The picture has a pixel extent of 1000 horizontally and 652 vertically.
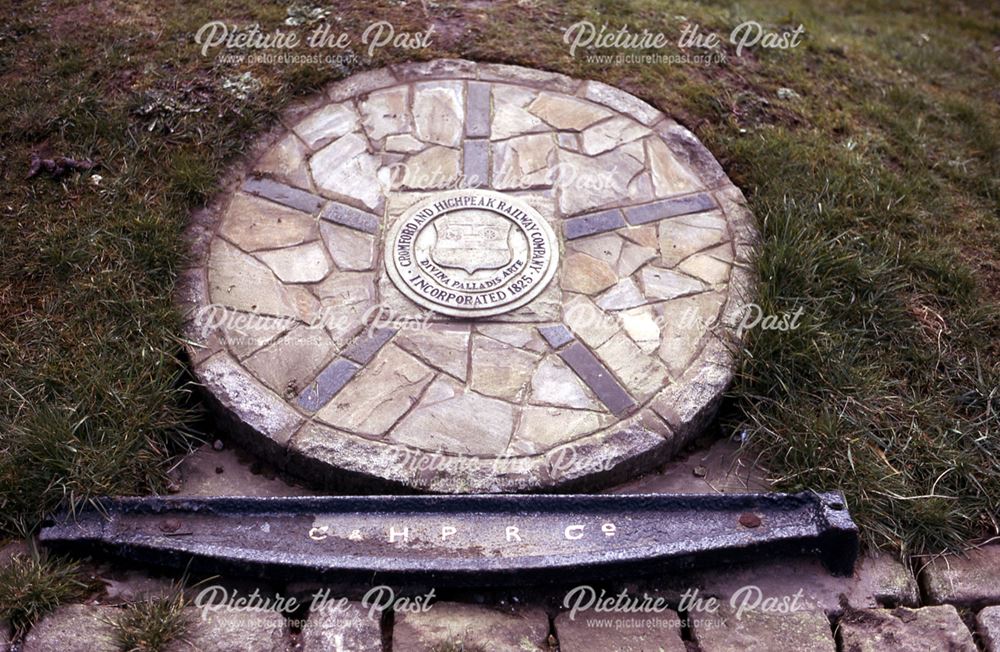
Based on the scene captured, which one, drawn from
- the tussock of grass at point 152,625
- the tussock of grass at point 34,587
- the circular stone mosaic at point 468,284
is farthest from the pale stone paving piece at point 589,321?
the tussock of grass at point 34,587

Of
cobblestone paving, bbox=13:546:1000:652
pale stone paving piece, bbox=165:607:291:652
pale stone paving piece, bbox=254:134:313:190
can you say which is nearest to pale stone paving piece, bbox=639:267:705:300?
cobblestone paving, bbox=13:546:1000:652

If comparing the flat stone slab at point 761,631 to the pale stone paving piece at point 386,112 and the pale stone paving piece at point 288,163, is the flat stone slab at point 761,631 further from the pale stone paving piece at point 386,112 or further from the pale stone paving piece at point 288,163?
the pale stone paving piece at point 386,112

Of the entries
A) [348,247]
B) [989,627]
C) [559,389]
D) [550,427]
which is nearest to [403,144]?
[348,247]

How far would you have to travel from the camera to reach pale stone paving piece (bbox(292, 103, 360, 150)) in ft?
16.4

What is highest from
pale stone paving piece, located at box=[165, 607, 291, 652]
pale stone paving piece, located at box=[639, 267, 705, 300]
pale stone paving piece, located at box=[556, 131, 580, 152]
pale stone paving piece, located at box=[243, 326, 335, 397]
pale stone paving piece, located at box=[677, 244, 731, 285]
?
pale stone paving piece, located at box=[556, 131, 580, 152]

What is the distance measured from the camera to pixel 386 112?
16.9 feet

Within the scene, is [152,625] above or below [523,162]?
below

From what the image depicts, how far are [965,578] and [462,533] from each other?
2049mm

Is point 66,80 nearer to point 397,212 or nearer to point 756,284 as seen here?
point 397,212

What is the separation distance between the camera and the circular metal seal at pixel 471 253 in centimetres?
434

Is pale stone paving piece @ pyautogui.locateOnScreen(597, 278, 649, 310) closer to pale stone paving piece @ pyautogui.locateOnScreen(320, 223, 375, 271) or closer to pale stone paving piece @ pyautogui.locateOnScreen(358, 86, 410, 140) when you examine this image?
pale stone paving piece @ pyautogui.locateOnScreen(320, 223, 375, 271)

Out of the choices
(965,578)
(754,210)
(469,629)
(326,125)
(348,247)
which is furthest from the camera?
(326,125)

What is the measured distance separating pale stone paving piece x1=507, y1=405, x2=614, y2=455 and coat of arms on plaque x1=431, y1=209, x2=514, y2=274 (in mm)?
828

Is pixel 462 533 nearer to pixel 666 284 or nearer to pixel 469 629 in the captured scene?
pixel 469 629
